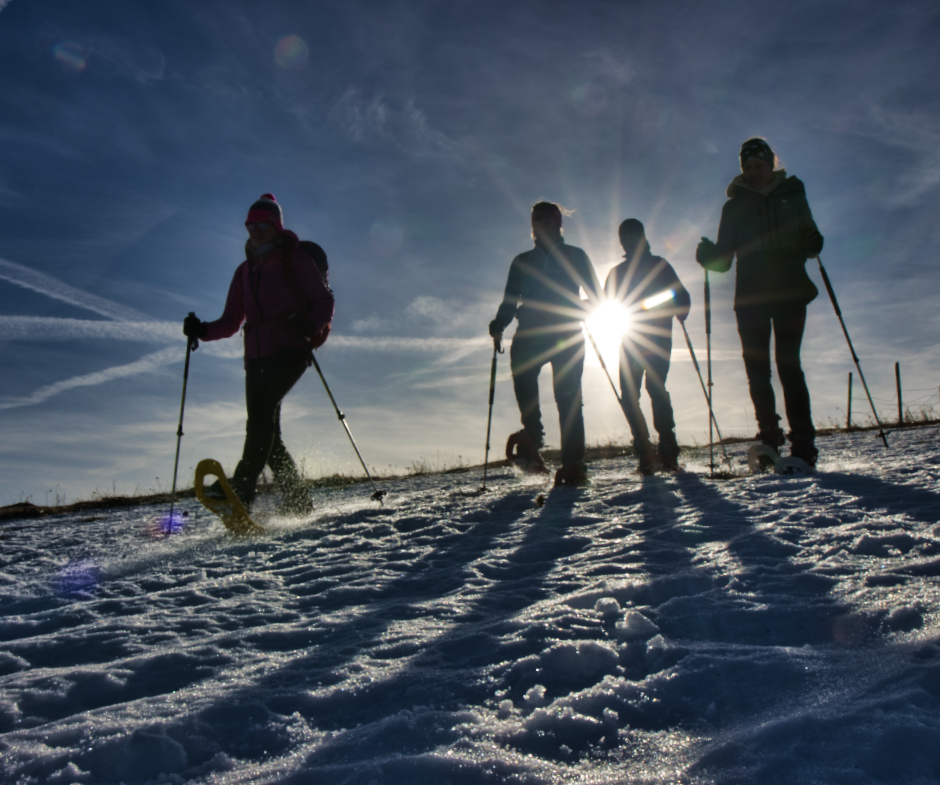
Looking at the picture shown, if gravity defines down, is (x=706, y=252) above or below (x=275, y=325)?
above

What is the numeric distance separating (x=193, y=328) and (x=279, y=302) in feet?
3.26

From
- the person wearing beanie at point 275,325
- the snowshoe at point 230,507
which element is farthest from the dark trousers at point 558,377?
the snowshoe at point 230,507

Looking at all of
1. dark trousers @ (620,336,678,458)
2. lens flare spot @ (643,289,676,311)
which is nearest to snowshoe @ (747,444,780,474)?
dark trousers @ (620,336,678,458)

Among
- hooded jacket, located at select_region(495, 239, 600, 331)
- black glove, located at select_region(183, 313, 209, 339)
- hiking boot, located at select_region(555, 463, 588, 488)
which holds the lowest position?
hiking boot, located at select_region(555, 463, 588, 488)

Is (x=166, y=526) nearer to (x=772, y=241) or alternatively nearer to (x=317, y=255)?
(x=317, y=255)

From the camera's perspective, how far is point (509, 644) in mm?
1859

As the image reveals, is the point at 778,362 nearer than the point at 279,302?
No

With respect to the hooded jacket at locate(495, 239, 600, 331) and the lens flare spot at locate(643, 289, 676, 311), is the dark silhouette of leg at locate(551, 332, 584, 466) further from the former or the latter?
the lens flare spot at locate(643, 289, 676, 311)

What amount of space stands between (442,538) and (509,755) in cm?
257

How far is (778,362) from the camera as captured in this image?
17.7 feet

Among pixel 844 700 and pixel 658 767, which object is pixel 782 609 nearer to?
pixel 844 700

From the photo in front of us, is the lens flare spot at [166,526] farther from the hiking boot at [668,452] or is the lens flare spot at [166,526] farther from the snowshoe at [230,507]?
the hiking boot at [668,452]

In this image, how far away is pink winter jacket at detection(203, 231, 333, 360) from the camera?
5.13m

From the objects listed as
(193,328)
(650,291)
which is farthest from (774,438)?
(193,328)
